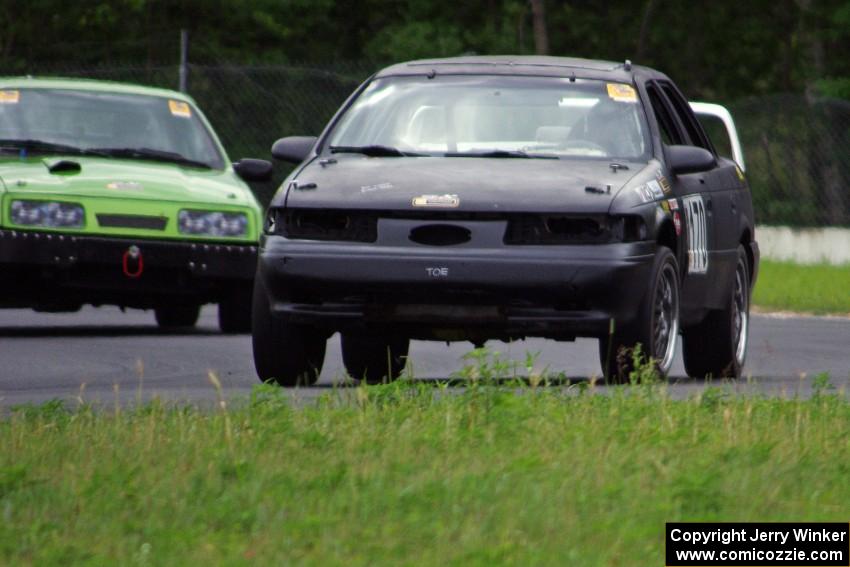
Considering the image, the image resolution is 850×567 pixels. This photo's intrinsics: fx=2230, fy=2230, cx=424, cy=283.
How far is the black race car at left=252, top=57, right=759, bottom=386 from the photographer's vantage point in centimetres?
966

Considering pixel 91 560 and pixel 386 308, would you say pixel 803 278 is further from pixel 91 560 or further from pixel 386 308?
pixel 91 560

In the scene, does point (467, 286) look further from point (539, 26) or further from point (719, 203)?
point (539, 26)

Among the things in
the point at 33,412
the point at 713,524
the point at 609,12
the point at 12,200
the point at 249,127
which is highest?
the point at 713,524

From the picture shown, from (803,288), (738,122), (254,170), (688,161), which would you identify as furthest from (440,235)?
(738,122)

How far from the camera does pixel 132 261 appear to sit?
45.0ft

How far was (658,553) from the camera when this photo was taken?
5359 mm

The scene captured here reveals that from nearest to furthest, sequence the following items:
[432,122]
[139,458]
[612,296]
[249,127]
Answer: [139,458] → [612,296] → [432,122] → [249,127]

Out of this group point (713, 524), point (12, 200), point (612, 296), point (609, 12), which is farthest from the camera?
point (609, 12)

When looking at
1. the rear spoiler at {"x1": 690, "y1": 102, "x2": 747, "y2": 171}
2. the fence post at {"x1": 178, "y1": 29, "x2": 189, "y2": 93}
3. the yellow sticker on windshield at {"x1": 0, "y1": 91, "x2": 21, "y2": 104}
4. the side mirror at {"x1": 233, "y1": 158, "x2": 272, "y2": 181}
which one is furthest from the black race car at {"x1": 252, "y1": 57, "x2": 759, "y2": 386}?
the fence post at {"x1": 178, "y1": 29, "x2": 189, "y2": 93}

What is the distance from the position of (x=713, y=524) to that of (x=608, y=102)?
5.29 metres

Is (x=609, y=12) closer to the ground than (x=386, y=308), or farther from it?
closer to the ground

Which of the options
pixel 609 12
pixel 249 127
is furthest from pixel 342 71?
pixel 609 12

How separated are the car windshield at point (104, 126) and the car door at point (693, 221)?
14.1ft

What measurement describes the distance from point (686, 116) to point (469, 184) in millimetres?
2631
